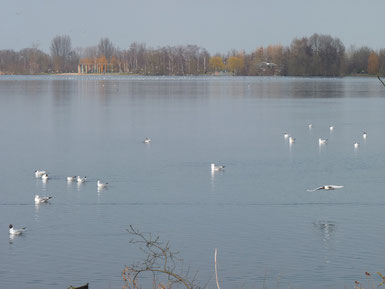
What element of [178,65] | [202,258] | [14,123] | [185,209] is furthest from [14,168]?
[178,65]

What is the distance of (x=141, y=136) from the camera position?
36.6 m

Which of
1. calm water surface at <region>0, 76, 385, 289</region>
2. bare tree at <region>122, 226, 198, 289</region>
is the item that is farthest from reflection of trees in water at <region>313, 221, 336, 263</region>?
bare tree at <region>122, 226, 198, 289</region>

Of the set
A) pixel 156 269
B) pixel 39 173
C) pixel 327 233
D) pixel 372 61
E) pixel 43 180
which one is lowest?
pixel 327 233

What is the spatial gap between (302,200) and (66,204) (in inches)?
250

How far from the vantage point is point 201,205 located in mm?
19656

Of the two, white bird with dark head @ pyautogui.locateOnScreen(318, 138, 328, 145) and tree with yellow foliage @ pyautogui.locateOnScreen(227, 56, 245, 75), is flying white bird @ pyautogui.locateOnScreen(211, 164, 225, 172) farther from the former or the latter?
tree with yellow foliage @ pyautogui.locateOnScreen(227, 56, 245, 75)

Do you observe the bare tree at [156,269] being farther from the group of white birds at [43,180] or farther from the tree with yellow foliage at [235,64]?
the tree with yellow foliage at [235,64]

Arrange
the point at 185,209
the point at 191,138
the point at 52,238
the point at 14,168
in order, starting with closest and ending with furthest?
1. the point at 52,238
2. the point at 185,209
3. the point at 14,168
4. the point at 191,138

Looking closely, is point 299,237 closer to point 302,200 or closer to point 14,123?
point 302,200

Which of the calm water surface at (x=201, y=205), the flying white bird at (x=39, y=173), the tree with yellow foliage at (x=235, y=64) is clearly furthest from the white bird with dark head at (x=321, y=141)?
the tree with yellow foliage at (x=235, y=64)

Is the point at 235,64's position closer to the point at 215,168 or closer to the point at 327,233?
the point at 215,168

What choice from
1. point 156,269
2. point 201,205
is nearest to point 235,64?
point 201,205

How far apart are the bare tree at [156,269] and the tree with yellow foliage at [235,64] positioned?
586 feet

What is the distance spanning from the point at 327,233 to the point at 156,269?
6.32 meters
